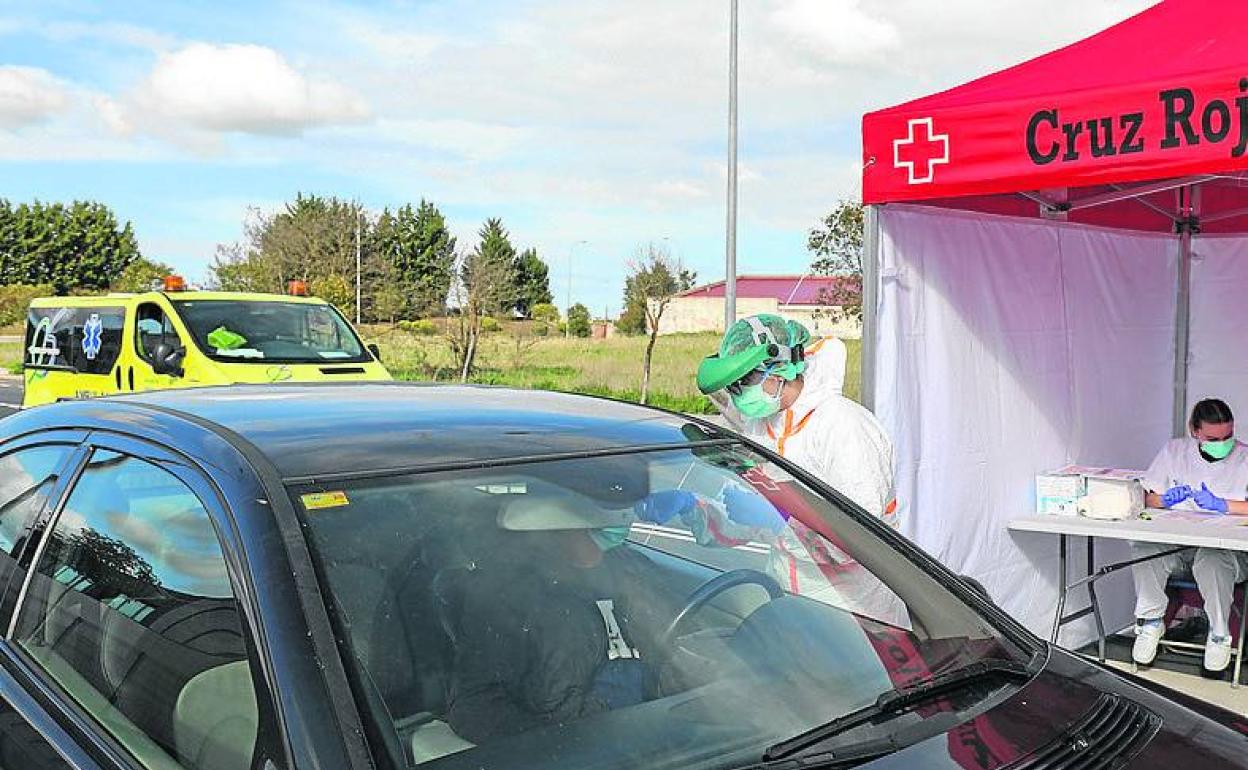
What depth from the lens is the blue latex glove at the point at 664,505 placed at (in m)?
2.37

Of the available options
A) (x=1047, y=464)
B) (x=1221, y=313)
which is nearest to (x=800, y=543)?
(x=1047, y=464)

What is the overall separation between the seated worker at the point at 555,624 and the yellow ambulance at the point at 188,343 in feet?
26.2

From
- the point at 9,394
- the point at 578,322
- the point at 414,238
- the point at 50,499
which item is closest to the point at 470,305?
the point at 9,394

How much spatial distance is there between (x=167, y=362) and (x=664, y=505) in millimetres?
8355

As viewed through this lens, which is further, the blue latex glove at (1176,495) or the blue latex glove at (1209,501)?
the blue latex glove at (1176,495)

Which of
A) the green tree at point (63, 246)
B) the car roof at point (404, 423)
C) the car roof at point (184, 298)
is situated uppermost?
the green tree at point (63, 246)

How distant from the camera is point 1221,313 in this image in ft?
22.5

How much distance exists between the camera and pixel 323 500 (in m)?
1.95

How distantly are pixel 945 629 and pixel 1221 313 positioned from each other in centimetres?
543

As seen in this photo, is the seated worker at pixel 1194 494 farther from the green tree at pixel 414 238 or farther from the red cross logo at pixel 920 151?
the green tree at pixel 414 238

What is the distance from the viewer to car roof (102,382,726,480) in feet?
6.95

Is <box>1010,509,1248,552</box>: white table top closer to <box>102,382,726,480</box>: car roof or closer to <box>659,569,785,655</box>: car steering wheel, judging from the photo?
<box>102,382,726,480</box>: car roof

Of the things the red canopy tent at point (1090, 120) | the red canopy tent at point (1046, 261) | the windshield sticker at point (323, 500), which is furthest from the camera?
the red canopy tent at point (1046, 261)

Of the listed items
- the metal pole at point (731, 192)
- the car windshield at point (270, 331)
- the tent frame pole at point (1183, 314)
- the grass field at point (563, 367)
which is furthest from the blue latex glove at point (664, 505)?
the grass field at point (563, 367)
